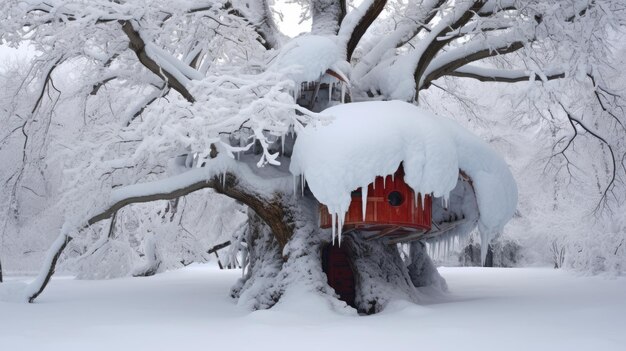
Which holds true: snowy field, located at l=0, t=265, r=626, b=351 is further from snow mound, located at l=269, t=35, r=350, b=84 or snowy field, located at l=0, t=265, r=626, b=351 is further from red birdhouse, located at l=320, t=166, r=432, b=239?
snow mound, located at l=269, t=35, r=350, b=84

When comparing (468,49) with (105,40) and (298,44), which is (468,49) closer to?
(298,44)

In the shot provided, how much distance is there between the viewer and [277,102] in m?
8.31

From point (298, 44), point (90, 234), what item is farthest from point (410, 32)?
point (90, 234)

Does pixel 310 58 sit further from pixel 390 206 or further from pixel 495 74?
pixel 495 74

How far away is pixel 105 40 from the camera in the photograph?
11.1m

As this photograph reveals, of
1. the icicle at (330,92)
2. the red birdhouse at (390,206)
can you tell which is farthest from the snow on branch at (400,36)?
the red birdhouse at (390,206)

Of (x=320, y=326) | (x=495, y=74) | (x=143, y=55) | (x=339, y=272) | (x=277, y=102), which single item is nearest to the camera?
(x=320, y=326)

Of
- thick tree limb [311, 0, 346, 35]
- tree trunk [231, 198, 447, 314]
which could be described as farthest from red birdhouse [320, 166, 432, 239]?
thick tree limb [311, 0, 346, 35]

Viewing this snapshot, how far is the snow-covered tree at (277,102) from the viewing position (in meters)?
8.82

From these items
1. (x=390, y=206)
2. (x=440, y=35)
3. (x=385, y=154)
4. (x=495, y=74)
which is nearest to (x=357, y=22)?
(x=440, y=35)

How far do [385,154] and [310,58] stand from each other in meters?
2.39

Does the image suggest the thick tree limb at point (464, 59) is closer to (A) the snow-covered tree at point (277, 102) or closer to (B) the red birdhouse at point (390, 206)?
(A) the snow-covered tree at point (277, 102)

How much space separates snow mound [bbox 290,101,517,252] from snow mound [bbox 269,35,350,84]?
853mm

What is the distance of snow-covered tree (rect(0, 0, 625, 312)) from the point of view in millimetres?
8820
